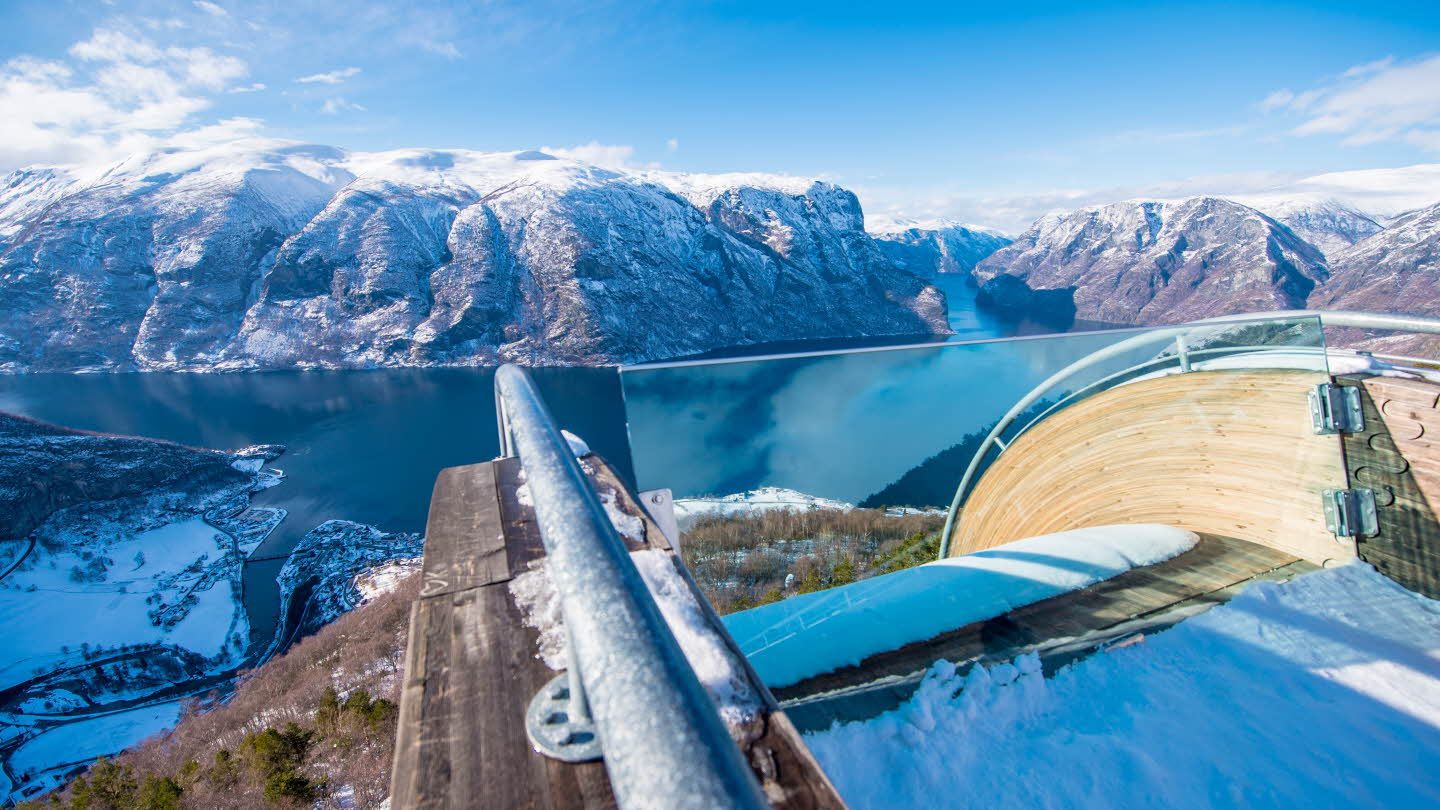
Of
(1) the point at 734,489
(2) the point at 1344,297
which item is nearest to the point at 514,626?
(1) the point at 734,489

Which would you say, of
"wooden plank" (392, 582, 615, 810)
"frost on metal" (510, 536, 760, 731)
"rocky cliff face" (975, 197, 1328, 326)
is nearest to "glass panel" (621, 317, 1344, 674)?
"frost on metal" (510, 536, 760, 731)

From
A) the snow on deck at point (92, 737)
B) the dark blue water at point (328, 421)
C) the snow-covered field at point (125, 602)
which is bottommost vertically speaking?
the snow on deck at point (92, 737)

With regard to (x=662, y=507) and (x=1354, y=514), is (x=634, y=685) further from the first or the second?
(x=1354, y=514)

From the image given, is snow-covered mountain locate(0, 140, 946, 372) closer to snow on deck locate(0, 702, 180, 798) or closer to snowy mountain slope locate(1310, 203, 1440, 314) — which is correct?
snowy mountain slope locate(1310, 203, 1440, 314)

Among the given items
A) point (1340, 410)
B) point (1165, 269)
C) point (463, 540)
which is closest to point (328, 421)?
point (463, 540)

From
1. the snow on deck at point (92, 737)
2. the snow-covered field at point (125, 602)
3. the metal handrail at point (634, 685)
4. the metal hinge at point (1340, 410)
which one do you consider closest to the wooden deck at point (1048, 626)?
the metal hinge at point (1340, 410)

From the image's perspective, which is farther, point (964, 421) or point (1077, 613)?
point (964, 421)

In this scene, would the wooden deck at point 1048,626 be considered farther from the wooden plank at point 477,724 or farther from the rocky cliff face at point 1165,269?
the rocky cliff face at point 1165,269
